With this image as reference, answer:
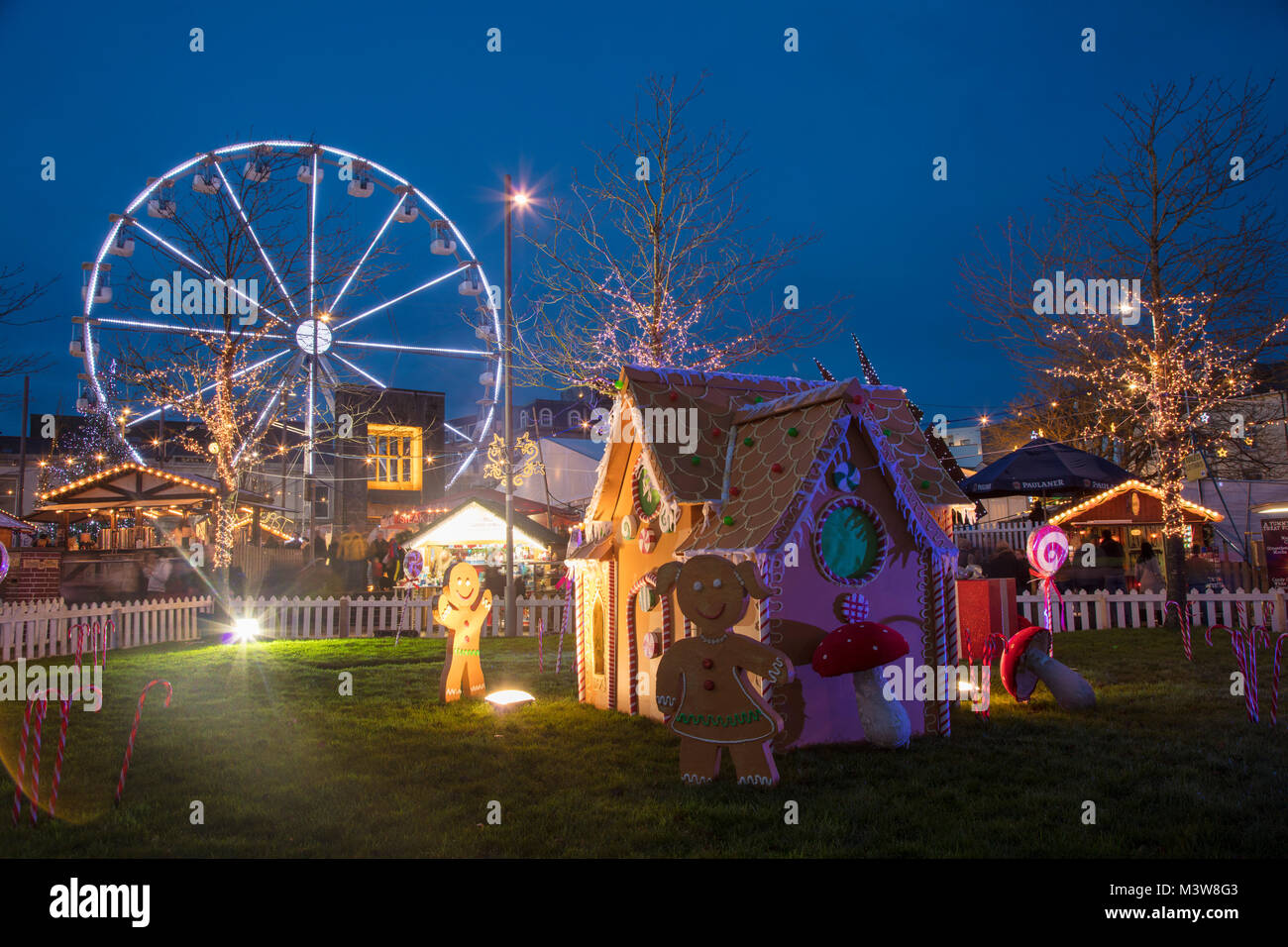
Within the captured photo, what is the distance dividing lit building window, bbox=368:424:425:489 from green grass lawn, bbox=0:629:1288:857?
75.7 feet

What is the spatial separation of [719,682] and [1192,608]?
12.9m

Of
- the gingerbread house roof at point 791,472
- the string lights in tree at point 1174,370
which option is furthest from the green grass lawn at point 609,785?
the string lights in tree at point 1174,370

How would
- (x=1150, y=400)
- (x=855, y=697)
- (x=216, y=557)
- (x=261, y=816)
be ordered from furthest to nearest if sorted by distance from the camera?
(x=216, y=557), (x=1150, y=400), (x=855, y=697), (x=261, y=816)

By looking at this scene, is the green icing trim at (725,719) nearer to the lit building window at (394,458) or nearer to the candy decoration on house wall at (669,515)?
the candy decoration on house wall at (669,515)

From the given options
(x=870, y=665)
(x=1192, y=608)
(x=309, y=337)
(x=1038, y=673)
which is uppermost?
(x=309, y=337)

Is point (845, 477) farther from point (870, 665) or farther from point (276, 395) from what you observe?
point (276, 395)

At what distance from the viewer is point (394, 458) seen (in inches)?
1259

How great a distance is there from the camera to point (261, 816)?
5395 millimetres

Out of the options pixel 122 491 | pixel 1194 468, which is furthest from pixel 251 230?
pixel 1194 468

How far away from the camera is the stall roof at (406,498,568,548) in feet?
70.3

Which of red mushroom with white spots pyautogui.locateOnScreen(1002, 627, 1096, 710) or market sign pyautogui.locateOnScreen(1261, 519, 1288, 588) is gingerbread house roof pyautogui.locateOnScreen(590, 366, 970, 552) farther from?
market sign pyautogui.locateOnScreen(1261, 519, 1288, 588)

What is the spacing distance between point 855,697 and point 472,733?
3413 millimetres
